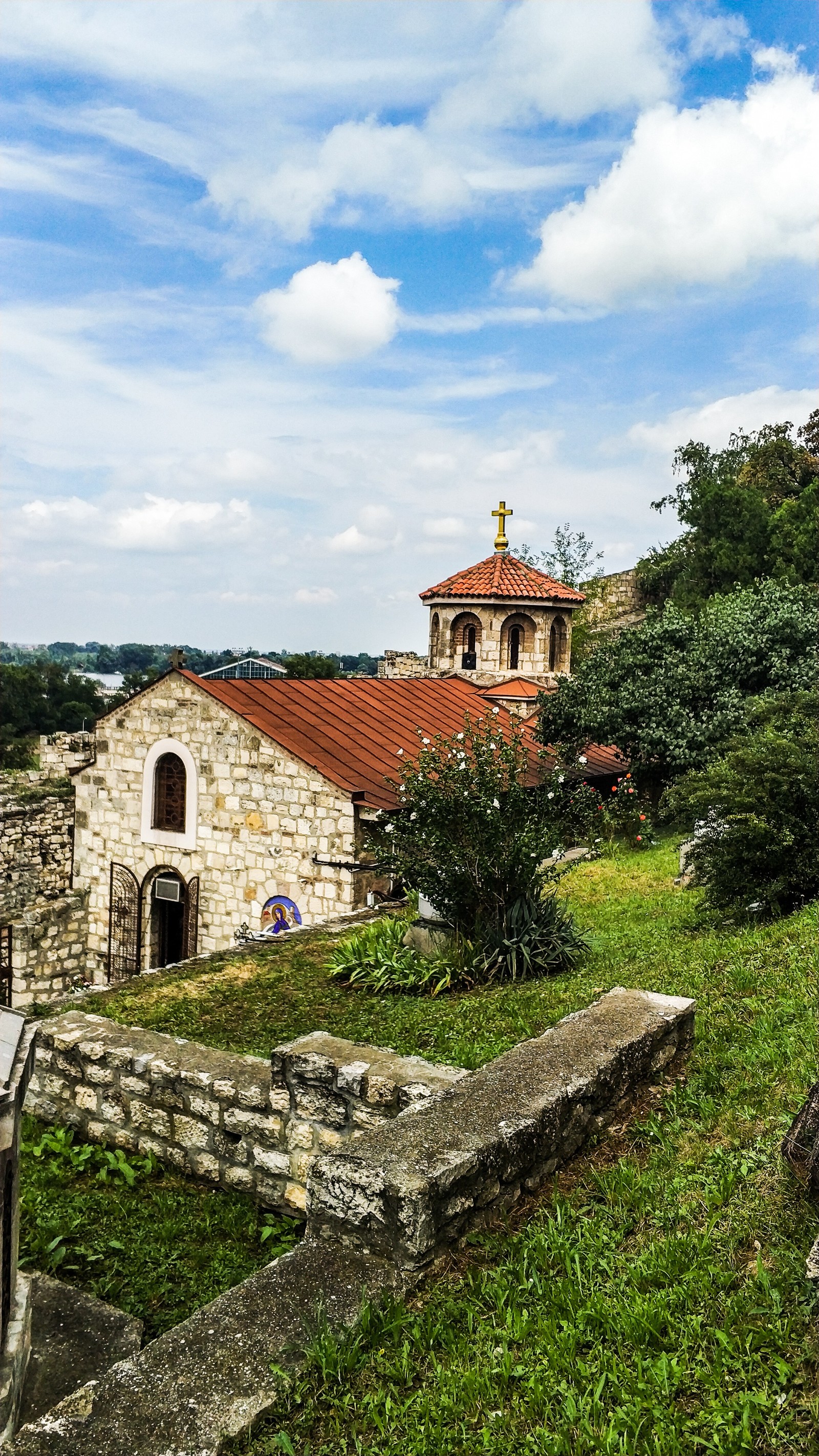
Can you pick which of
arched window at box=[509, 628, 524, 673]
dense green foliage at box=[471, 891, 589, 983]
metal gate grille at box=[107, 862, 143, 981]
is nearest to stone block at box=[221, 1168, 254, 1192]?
dense green foliage at box=[471, 891, 589, 983]

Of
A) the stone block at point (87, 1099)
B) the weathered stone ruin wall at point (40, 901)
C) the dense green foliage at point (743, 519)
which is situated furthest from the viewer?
the dense green foliage at point (743, 519)

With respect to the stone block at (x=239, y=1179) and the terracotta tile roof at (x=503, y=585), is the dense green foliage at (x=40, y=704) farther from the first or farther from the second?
the stone block at (x=239, y=1179)

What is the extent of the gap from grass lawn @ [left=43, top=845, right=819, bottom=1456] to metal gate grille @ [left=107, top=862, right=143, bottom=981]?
12562 millimetres

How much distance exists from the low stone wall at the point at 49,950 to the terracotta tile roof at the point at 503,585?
1088cm

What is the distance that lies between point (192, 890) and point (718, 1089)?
11.7 m

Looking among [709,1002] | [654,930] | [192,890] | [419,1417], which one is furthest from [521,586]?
[419,1417]

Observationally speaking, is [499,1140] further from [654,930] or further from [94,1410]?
[654,930]

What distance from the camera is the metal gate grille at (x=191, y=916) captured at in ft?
48.4

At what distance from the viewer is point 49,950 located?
16156 mm

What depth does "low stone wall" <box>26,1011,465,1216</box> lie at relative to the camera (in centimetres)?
483

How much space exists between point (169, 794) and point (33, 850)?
133 inches

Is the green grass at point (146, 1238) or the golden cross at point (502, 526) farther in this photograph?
the golden cross at point (502, 526)

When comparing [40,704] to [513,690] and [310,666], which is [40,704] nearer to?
[310,666]

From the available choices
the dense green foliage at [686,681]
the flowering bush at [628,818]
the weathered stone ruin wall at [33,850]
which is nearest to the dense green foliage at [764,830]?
the flowering bush at [628,818]
